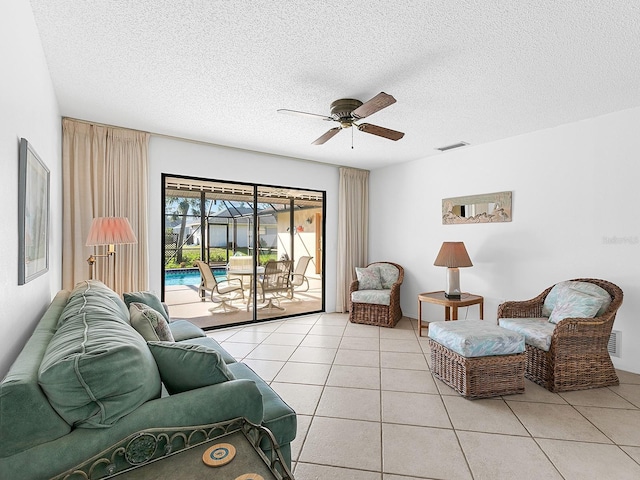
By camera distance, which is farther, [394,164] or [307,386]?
[394,164]

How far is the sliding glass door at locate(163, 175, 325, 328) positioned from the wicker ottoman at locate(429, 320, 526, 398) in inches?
124

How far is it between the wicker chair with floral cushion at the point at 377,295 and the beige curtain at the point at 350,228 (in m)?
0.40

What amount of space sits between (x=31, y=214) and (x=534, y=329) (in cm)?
377

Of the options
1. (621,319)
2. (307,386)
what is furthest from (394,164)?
(307,386)

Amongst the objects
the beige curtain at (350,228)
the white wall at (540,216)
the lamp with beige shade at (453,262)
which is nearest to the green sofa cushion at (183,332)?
the lamp with beige shade at (453,262)

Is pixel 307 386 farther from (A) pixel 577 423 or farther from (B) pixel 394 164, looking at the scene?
Answer: (B) pixel 394 164

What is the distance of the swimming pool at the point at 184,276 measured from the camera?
4.42 metres

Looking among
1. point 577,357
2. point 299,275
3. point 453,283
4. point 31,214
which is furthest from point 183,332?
point 577,357

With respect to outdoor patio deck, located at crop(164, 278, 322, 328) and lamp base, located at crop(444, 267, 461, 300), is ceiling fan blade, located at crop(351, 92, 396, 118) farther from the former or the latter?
outdoor patio deck, located at crop(164, 278, 322, 328)

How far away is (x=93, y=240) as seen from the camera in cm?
309

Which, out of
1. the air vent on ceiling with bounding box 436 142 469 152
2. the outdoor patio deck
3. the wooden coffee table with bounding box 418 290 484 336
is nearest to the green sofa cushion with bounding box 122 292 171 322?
the outdoor patio deck

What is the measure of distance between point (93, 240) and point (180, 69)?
1.74 m

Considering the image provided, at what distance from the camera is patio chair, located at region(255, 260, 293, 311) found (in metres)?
5.28

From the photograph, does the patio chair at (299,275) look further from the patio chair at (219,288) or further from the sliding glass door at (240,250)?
the patio chair at (219,288)
